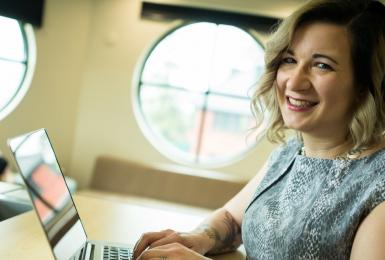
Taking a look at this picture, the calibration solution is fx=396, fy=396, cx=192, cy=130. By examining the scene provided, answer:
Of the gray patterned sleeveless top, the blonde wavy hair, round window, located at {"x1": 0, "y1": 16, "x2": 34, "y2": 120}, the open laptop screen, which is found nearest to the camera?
the open laptop screen

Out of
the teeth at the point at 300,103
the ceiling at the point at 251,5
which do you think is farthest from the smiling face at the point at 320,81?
the ceiling at the point at 251,5

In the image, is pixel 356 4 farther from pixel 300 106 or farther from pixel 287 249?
pixel 287 249

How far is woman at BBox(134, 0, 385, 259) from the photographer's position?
0.90 m

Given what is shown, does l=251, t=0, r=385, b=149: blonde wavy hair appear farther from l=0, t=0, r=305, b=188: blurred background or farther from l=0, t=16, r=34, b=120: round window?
l=0, t=16, r=34, b=120: round window

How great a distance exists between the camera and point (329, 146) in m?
1.08

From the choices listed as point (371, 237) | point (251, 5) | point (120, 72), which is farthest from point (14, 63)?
point (371, 237)

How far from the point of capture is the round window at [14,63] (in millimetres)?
4344

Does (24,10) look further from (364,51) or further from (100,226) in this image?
(364,51)

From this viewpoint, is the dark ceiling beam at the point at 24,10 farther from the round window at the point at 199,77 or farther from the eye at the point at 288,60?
the eye at the point at 288,60

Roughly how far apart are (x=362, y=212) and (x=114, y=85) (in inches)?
166

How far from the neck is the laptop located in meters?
0.59

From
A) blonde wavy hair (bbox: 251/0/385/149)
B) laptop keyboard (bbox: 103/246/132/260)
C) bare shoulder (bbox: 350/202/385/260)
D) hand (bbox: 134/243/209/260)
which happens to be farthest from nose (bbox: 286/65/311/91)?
laptop keyboard (bbox: 103/246/132/260)

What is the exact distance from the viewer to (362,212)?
853 mm

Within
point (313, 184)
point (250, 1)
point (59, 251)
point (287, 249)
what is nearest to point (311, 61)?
point (313, 184)
